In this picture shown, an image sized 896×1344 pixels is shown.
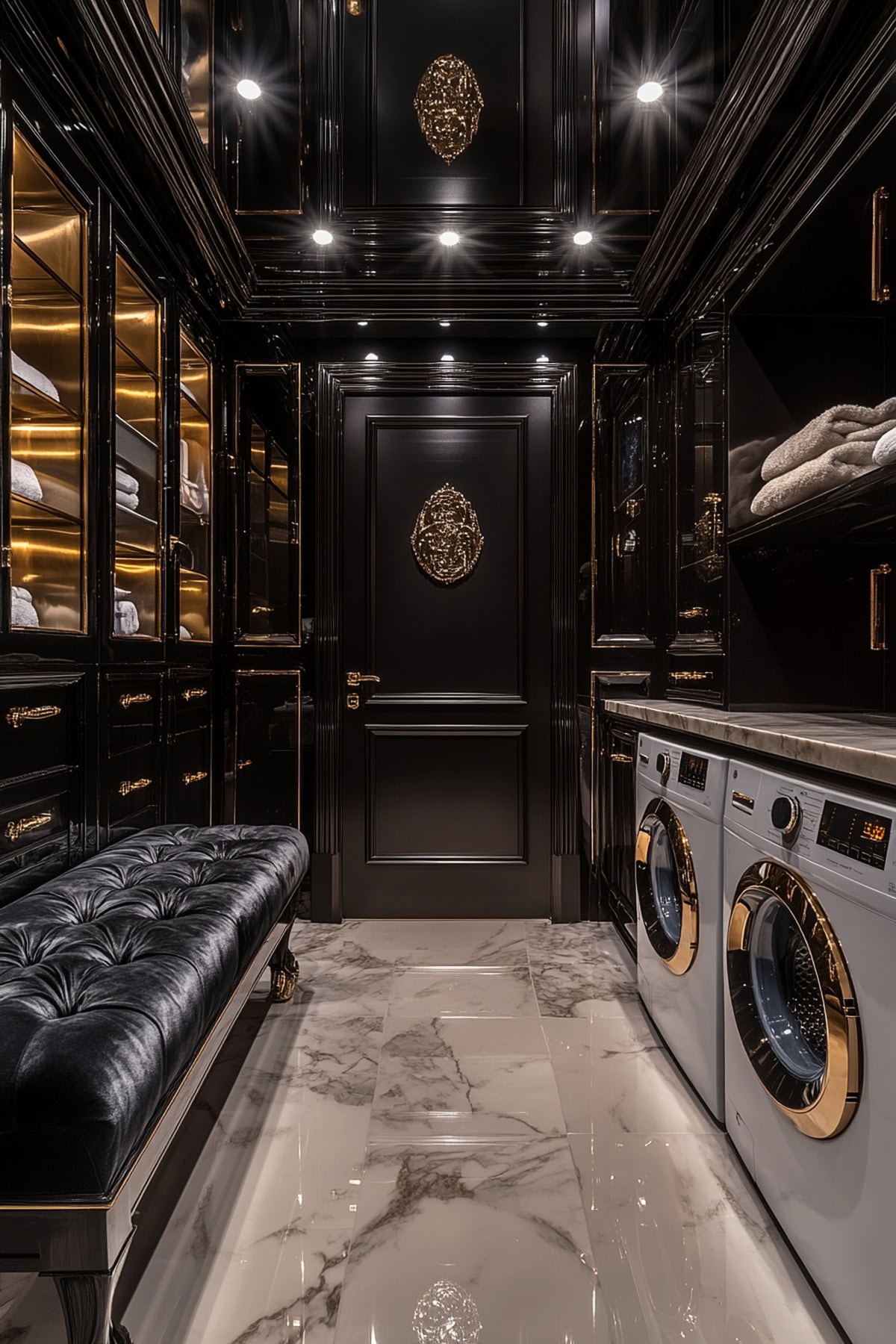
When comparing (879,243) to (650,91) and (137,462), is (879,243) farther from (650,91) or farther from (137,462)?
(137,462)

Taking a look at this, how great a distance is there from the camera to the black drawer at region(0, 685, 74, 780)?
1641 mm

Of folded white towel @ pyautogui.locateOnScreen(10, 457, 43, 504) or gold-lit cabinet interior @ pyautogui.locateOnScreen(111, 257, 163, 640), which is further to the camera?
gold-lit cabinet interior @ pyautogui.locateOnScreen(111, 257, 163, 640)

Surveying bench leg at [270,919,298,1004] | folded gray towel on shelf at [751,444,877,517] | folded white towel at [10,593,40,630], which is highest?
folded gray towel on shelf at [751,444,877,517]

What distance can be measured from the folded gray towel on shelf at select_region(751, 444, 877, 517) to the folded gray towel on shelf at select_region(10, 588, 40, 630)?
191 cm

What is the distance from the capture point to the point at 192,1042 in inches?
48.4

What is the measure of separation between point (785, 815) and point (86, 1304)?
1268mm

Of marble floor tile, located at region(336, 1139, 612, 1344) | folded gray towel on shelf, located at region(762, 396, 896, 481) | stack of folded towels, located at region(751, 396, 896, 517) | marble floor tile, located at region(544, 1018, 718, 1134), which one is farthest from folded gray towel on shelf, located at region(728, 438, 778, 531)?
marble floor tile, located at region(336, 1139, 612, 1344)

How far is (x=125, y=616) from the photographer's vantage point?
2.29 metres

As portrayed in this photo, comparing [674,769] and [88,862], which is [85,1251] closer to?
[88,862]

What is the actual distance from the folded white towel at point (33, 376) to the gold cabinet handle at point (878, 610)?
2274mm

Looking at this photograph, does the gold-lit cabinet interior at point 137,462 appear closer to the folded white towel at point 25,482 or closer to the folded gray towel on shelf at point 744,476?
the folded white towel at point 25,482

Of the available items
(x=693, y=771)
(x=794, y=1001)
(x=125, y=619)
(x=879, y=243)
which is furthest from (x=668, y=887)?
(x=125, y=619)

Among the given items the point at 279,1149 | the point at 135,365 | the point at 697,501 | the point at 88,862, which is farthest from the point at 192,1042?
the point at 697,501

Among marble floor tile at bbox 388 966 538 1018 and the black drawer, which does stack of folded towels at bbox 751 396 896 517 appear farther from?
the black drawer
